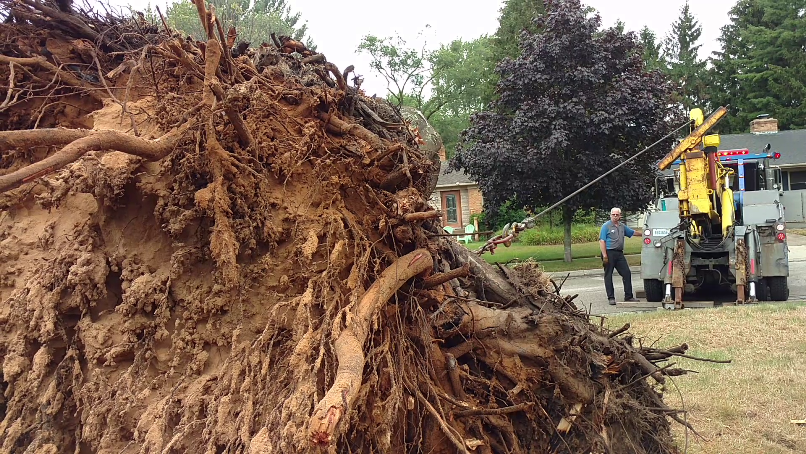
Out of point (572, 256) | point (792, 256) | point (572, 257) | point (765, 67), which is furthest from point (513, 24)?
point (765, 67)

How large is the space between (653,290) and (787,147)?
27012mm

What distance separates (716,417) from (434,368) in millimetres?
3685

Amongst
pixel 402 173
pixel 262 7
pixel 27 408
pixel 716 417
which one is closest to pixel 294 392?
pixel 402 173

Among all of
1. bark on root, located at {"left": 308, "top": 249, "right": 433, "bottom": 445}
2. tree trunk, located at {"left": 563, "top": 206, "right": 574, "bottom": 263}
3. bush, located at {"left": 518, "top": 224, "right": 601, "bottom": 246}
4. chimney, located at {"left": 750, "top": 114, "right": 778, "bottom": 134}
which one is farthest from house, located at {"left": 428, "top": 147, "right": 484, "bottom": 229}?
bark on root, located at {"left": 308, "top": 249, "right": 433, "bottom": 445}

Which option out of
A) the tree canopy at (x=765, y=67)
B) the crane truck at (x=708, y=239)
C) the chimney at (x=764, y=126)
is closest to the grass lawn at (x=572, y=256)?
the crane truck at (x=708, y=239)

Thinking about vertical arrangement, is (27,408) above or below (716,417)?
above

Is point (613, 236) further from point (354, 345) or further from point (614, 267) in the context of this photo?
point (354, 345)

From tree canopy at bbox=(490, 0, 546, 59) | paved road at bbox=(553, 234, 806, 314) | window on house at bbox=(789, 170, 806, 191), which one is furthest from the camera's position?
window on house at bbox=(789, 170, 806, 191)

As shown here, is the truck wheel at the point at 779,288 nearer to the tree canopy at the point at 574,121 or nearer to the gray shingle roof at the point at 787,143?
the tree canopy at the point at 574,121

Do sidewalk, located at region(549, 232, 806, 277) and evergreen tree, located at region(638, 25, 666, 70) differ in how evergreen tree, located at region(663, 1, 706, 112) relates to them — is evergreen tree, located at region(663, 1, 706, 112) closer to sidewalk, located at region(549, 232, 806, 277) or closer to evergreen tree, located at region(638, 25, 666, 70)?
evergreen tree, located at region(638, 25, 666, 70)

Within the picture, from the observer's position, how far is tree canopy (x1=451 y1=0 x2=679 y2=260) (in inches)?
633

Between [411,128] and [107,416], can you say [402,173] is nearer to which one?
[411,128]

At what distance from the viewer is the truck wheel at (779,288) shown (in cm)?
1084

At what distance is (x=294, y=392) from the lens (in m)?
2.47
